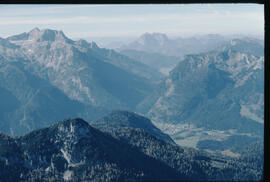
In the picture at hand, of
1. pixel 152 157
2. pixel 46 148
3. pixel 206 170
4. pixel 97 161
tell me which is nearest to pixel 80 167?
pixel 97 161

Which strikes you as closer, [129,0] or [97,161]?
[129,0]

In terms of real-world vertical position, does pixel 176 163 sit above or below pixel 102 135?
below

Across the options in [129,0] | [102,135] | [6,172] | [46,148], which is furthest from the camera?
[102,135]

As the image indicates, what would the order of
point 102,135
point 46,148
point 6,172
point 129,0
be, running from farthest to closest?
point 102,135 < point 46,148 < point 6,172 < point 129,0

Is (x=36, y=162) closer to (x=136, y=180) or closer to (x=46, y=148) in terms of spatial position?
(x=46, y=148)
